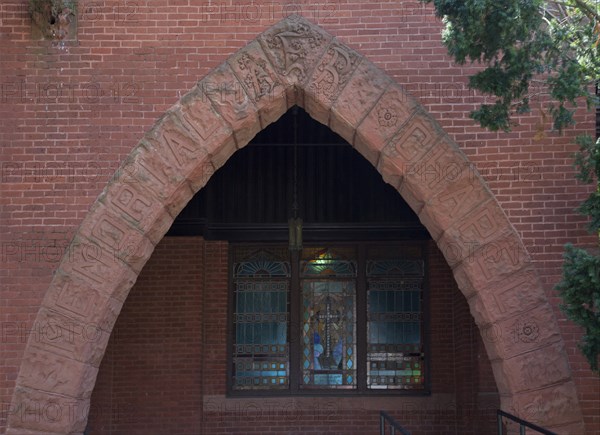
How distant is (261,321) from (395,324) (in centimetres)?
197

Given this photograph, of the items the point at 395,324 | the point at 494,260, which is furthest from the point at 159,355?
the point at 494,260

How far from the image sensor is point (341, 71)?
8.95m

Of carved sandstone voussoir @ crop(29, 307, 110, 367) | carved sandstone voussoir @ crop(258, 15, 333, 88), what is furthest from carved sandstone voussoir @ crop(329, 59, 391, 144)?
carved sandstone voussoir @ crop(29, 307, 110, 367)

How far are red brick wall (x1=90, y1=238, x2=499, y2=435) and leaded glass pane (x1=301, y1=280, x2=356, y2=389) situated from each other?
36cm

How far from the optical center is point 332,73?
8953mm

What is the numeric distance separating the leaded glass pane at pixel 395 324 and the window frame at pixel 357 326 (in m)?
0.08

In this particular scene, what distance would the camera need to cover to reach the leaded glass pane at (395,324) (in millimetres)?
12672

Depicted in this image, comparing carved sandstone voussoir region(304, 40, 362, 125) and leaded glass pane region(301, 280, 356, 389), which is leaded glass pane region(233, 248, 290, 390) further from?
carved sandstone voussoir region(304, 40, 362, 125)

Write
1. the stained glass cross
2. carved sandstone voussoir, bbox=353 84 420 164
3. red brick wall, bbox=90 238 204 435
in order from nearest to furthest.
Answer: carved sandstone voussoir, bbox=353 84 420 164 < red brick wall, bbox=90 238 204 435 < the stained glass cross

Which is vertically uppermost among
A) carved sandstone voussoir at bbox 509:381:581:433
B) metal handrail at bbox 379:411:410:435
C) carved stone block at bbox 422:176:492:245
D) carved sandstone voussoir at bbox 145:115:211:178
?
carved sandstone voussoir at bbox 145:115:211:178

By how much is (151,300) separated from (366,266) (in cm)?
320

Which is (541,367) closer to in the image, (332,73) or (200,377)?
(332,73)

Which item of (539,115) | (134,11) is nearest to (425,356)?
(539,115)

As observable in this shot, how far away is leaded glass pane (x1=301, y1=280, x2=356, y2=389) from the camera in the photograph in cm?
1266
